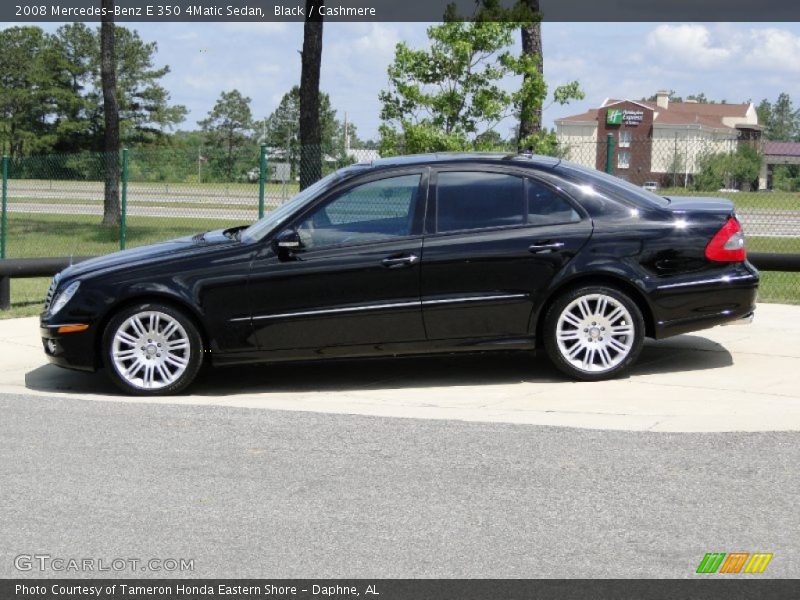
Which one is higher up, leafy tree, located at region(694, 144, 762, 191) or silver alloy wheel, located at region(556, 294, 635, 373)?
leafy tree, located at region(694, 144, 762, 191)

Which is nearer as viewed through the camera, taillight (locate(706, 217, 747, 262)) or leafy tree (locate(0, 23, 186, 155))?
taillight (locate(706, 217, 747, 262))

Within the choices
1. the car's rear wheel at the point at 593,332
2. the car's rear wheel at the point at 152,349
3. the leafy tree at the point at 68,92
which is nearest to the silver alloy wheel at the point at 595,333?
the car's rear wheel at the point at 593,332

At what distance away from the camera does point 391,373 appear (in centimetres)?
895

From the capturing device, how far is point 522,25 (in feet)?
54.1

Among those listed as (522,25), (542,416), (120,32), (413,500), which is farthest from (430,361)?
(120,32)

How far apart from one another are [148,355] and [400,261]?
6.30ft

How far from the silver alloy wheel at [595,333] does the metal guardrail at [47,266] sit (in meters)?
4.58

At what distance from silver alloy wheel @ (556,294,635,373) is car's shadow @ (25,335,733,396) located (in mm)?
321

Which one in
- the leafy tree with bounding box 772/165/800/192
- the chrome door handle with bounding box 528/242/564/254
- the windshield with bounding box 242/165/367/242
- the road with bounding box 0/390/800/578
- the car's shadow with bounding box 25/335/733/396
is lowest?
the road with bounding box 0/390/800/578

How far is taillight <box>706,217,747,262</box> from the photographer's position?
830cm

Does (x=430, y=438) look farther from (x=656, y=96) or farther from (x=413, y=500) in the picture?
(x=656, y=96)

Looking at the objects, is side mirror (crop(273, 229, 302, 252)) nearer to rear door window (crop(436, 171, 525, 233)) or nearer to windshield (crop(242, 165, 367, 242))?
windshield (crop(242, 165, 367, 242))

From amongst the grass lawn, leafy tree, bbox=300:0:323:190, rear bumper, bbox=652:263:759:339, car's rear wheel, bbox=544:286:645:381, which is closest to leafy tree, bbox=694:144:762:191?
the grass lawn

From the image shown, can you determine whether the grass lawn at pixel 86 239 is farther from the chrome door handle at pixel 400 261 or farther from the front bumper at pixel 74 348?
the chrome door handle at pixel 400 261
